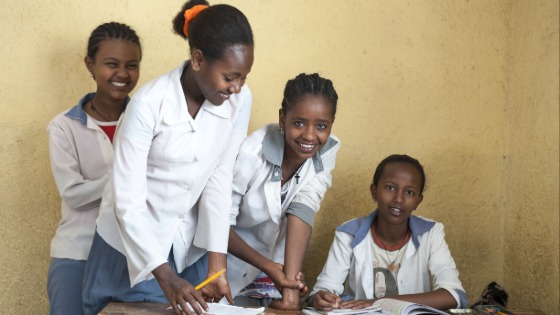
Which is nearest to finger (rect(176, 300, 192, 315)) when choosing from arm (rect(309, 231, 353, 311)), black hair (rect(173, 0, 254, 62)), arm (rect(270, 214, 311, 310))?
arm (rect(270, 214, 311, 310))

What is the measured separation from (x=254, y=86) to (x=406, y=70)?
2.42ft

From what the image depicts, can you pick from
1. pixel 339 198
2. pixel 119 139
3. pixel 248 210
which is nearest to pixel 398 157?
pixel 339 198

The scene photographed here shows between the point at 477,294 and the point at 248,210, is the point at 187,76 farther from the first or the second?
the point at 477,294

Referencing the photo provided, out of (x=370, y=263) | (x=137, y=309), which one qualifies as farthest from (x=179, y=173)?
(x=370, y=263)

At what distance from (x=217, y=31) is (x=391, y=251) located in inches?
51.5

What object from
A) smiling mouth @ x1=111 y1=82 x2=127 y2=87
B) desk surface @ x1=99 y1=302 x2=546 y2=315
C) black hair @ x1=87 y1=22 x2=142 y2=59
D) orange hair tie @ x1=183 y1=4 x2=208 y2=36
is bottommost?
desk surface @ x1=99 y1=302 x2=546 y2=315

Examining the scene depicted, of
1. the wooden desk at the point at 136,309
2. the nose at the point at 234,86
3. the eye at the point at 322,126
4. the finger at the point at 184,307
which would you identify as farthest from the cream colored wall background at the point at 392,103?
the finger at the point at 184,307

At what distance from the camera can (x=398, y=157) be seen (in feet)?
10.2

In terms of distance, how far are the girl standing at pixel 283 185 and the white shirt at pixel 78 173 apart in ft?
1.73

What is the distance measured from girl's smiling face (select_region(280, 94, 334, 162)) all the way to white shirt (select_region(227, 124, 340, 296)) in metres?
0.09

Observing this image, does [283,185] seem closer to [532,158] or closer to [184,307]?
[184,307]

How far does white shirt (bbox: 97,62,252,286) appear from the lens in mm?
2137

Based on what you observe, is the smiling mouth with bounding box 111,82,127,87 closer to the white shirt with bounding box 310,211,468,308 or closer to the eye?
the eye

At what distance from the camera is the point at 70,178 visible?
8.97 ft
